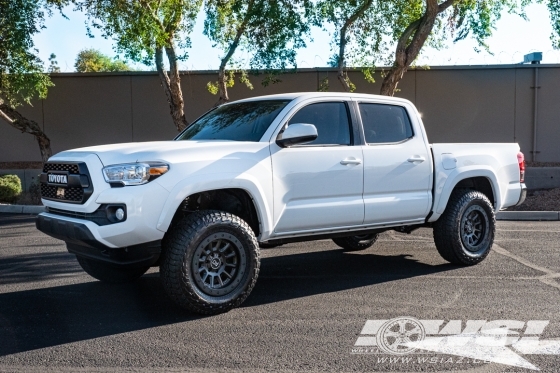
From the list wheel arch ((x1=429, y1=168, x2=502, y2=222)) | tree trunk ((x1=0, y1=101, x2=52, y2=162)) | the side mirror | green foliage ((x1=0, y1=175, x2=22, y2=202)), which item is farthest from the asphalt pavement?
tree trunk ((x1=0, y1=101, x2=52, y2=162))

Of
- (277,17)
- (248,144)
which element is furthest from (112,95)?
(248,144)

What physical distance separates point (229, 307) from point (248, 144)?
1.50 meters

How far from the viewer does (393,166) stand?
7.01 m

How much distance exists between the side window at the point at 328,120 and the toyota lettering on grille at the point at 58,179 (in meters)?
2.23

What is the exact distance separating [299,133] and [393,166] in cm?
145

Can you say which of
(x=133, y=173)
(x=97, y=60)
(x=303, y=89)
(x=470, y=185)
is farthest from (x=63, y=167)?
(x=97, y=60)

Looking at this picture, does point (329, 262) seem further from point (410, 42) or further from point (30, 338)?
point (410, 42)

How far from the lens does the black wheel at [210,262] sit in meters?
5.49

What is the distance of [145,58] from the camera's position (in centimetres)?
1533

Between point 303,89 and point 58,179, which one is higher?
point 303,89

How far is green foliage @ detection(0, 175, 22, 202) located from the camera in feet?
46.6

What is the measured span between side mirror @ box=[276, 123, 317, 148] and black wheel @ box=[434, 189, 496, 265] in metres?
2.36

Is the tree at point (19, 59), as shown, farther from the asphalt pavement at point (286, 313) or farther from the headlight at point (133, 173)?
the headlight at point (133, 173)
